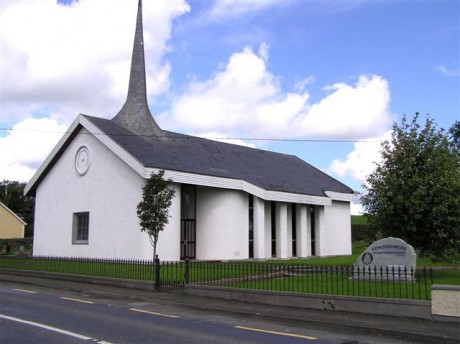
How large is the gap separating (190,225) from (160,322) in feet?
61.6

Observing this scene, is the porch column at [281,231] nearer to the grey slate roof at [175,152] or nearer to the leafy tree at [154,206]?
the grey slate roof at [175,152]

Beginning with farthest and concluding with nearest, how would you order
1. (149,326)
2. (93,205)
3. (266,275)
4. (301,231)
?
(301,231) → (93,205) → (266,275) → (149,326)

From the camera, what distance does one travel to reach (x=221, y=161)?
103 feet

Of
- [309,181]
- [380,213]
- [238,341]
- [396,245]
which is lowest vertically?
[238,341]

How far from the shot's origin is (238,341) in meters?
8.29

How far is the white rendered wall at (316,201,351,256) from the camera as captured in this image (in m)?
35.5

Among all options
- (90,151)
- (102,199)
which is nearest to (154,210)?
(102,199)

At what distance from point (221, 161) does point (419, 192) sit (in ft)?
55.3

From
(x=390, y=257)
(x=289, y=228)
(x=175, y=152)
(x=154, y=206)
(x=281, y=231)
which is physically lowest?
(x=390, y=257)

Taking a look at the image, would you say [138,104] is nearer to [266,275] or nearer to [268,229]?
[268,229]

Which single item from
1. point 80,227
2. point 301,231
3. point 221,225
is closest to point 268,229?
point 301,231

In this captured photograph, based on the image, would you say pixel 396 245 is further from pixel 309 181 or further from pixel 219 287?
pixel 309 181

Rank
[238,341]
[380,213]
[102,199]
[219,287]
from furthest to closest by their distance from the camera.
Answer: [102,199], [380,213], [219,287], [238,341]

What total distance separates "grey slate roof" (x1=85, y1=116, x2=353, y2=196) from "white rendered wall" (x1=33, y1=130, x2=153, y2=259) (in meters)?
1.27
